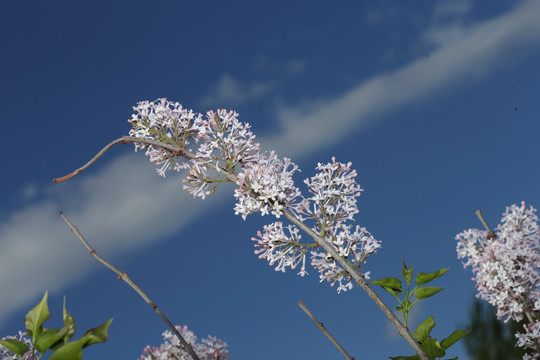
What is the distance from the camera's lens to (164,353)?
4320mm

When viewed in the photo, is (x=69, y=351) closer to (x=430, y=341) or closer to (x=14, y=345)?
(x=14, y=345)

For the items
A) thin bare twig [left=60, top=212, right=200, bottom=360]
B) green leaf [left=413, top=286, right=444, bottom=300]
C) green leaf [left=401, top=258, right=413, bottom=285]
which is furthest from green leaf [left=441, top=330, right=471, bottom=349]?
thin bare twig [left=60, top=212, right=200, bottom=360]

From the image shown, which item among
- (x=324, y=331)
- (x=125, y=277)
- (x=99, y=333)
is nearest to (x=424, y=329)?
(x=324, y=331)

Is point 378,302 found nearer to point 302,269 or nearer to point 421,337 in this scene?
point 421,337

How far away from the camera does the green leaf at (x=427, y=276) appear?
2.49 meters

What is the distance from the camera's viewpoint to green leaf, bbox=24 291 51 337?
1.60 meters

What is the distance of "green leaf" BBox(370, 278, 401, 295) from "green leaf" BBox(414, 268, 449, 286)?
9cm

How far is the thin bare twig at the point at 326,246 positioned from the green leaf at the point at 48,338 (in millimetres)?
1237

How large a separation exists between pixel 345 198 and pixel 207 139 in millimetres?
804

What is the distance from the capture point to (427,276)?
8.16 ft

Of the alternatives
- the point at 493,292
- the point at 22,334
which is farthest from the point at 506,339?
the point at 22,334

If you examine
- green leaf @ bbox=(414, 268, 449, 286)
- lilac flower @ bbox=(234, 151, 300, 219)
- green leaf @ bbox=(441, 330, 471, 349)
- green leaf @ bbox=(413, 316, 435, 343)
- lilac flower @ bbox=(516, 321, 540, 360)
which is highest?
lilac flower @ bbox=(234, 151, 300, 219)

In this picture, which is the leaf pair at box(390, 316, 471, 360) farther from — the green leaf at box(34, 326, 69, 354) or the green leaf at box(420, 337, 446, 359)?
the green leaf at box(34, 326, 69, 354)

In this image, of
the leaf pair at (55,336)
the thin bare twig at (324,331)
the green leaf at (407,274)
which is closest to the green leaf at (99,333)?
the leaf pair at (55,336)
